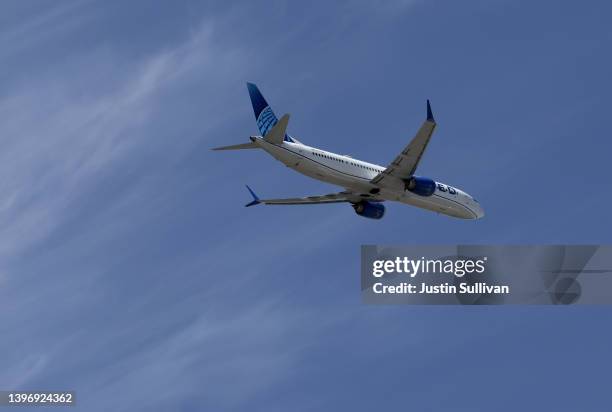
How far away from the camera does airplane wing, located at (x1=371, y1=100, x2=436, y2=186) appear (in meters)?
71.8

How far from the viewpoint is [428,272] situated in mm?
60625

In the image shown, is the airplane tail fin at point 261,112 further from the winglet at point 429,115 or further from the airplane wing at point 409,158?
the winglet at point 429,115


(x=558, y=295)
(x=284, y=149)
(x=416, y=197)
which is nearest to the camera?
(x=558, y=295)

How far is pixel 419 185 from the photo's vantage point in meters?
78.8

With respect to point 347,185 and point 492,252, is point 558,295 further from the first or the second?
point 347,185

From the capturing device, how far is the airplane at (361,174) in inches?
2928

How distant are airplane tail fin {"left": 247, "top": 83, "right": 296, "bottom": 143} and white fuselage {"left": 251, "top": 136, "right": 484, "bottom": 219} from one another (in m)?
2.48

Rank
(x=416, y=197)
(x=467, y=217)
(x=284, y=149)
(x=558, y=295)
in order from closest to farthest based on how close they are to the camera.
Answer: (x=558, y=295), (x=284, y=149), (x=416, y=197), (x=467, y=217)

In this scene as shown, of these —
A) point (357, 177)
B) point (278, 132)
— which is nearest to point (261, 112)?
point (278, 132)

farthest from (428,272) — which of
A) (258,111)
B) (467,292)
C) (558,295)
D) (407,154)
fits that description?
(258,111)

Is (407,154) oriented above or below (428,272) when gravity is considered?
above

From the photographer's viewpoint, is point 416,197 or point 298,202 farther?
point 298,202

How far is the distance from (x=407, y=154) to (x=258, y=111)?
11.3m

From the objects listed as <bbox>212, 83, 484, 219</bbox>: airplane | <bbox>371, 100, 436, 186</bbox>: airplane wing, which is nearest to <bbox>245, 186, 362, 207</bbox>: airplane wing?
<bbox>212, 83, 484, 219</bbox>: airplane
